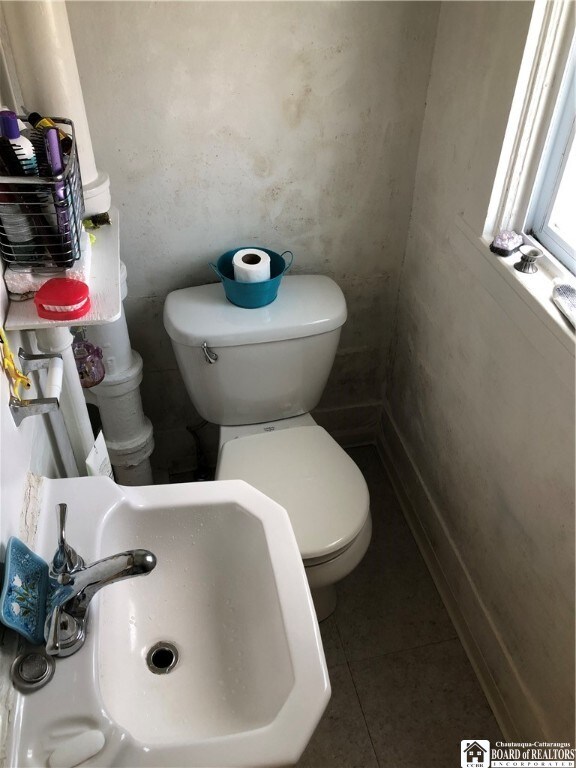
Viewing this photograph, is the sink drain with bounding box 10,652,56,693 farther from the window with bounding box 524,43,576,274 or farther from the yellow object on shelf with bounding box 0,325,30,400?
the window with bounding box 524,43,576,274

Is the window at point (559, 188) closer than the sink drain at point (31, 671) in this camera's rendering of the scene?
No

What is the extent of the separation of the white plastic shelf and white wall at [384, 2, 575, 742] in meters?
0.79

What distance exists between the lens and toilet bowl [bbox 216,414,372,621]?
146 cm

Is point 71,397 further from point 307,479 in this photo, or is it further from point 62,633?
point 307,479

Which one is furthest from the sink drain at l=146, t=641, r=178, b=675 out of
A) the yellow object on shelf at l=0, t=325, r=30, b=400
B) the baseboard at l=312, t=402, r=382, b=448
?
the baseboard at l=312, t=402, r=382, b=448

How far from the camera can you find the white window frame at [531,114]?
112 centimetres

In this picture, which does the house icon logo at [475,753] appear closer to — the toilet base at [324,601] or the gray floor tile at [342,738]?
the gray floor tile at [342,738]

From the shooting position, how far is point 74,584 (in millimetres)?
822

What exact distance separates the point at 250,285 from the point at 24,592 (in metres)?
0.91

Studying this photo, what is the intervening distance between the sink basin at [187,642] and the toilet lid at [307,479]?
0.41 meters

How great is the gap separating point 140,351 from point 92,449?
1.85ft

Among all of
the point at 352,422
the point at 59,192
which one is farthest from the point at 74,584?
the point at 352,422

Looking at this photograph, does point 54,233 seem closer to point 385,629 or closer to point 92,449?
point 92,449

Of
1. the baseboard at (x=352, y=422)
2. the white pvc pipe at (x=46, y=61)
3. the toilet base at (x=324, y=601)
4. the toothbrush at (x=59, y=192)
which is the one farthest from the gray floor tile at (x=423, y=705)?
the white pvc pipe at (x=46, y=61)
